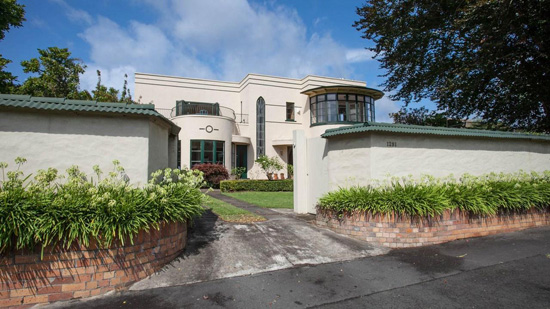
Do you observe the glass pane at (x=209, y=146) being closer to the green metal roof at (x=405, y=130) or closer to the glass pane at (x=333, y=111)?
the glass pane at (x=333, y=111)

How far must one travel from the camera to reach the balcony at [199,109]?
66.1 feet

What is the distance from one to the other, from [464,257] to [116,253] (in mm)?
6075

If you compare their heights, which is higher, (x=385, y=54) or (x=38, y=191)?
(x=385, y=54)

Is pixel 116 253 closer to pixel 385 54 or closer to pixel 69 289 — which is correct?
pixel 69 289

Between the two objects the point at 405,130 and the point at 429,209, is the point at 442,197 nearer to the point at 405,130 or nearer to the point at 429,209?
the point at 429,209

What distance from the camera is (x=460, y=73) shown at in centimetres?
1231

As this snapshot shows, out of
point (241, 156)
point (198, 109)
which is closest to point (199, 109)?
point (198, 109)

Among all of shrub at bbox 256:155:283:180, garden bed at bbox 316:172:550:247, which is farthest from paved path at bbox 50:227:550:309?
shrub at bbox 256:155:283:180

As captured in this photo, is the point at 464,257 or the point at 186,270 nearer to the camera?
the point at 186,270

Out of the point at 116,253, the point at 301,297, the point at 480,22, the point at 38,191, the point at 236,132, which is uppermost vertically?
the point at 480,22

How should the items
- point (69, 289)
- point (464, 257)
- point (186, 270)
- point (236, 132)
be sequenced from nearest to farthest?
point (69, 289) → point (186, 270) → point (464, 257) → point (236, 132)

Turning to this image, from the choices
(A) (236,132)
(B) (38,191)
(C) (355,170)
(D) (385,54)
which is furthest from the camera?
(A) (236,132)

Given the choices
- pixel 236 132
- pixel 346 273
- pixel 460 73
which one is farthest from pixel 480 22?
pixel 236 132

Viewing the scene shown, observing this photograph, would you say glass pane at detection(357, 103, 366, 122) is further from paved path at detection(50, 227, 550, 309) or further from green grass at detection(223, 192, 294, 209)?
paved path at detection(50, 227, 550, 309)
